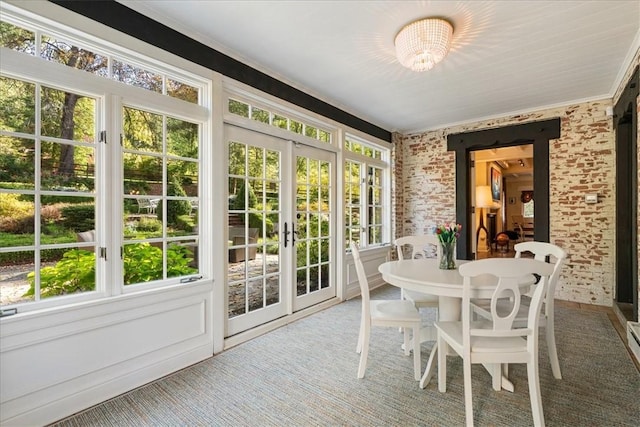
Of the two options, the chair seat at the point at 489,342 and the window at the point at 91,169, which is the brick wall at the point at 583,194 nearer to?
the chair seat at the point at 489,342

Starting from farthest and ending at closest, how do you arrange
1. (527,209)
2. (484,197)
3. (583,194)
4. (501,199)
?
(527,209) < (501,199) < (484,197) < (583,194)

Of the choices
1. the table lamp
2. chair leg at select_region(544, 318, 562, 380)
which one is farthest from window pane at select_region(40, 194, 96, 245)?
the table lamp

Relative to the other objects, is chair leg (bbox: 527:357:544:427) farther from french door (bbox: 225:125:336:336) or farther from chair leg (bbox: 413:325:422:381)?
french door (bbox: 225:125:336:336)

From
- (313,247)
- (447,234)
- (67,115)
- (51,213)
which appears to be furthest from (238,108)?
(447,234)

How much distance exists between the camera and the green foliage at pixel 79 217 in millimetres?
2111

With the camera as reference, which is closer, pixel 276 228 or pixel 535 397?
pixel 535 397

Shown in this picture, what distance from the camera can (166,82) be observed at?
8.66 feet

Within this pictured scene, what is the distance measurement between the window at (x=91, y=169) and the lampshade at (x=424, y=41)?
71.8 inches

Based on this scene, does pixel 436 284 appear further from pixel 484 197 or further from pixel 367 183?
pixel 484 197

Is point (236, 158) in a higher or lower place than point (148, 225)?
higher

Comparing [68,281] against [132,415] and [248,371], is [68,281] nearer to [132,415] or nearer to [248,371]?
[132,415]

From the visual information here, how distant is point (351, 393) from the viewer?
221 cm

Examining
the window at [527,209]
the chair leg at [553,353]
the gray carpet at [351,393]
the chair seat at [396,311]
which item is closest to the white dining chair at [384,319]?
the chair seat at [396,311]

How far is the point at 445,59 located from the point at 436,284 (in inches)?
94.1
